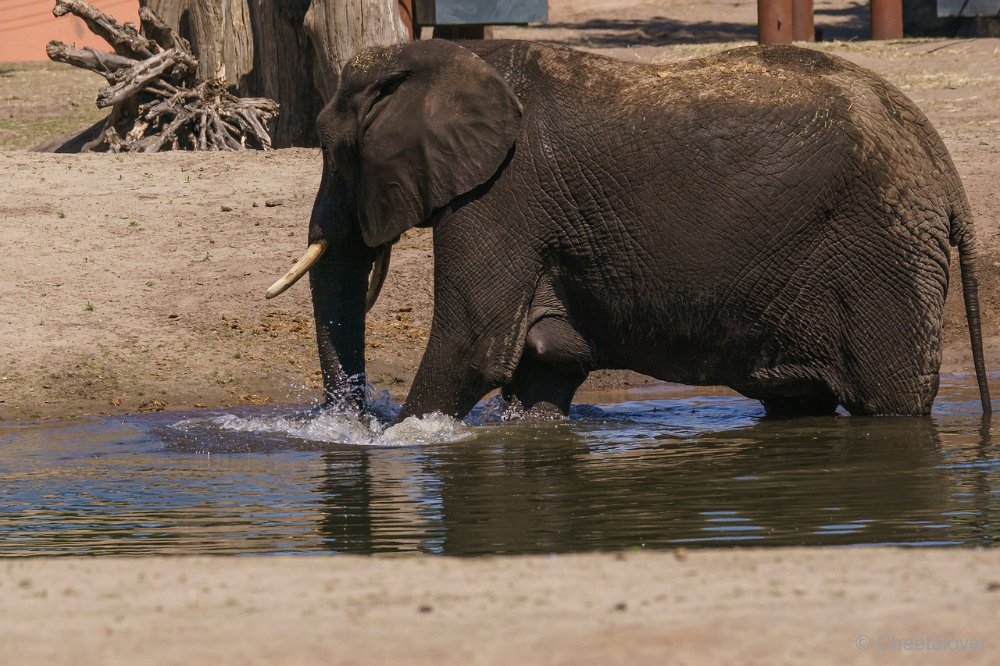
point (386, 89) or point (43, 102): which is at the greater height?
point (386, 89)

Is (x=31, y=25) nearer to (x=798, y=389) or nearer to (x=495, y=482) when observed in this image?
(x=798, y=389)

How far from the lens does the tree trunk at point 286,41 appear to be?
43.4ft

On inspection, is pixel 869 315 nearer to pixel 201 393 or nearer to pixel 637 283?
pixel 637 283

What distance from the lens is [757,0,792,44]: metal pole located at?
20.5m

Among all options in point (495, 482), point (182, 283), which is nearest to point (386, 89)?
point (495, 482)

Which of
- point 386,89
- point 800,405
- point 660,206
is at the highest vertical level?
point 386,89

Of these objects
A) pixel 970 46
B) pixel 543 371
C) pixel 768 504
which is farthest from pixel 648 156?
pixel 970 46

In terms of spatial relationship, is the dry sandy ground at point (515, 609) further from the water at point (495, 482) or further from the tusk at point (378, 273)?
the tusk at point (378, 273)

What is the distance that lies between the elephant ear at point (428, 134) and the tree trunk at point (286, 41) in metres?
4.90

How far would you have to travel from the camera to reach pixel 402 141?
27.1ft

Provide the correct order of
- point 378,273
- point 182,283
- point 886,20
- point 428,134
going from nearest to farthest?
point 428,134
point 378,273
point 182,283
point 886,20

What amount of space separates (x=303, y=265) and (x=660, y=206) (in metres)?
1.72

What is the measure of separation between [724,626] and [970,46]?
1577 cm

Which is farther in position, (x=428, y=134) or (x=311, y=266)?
(x=311, y=266)
